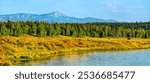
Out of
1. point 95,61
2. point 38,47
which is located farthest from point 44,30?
point 95,61

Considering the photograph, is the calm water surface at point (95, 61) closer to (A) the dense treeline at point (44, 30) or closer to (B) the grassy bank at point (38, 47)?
(B) the grassy bank at point (38, 47)

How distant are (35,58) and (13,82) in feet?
31.7

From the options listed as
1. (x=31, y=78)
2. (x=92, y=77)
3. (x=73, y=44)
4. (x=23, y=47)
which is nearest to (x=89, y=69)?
(x=92, y=77)

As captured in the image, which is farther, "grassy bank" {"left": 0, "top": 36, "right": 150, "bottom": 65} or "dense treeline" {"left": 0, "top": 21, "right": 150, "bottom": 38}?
"dense treeline" {"left": 0, "top": 21, "right": 150, "bottom": 38}

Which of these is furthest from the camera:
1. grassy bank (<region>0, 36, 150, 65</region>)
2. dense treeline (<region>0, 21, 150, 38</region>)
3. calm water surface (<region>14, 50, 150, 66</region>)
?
dense treeline (<region>0, 21, 150, 38</region>)

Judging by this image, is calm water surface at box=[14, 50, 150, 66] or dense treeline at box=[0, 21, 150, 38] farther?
dense treeline at box=[0, 21, 150, 38]

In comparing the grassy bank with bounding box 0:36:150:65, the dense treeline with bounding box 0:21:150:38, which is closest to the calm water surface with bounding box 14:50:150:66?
the grassy bank with bounding box 0:36:150:65

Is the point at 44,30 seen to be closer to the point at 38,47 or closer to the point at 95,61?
the point at 38,47

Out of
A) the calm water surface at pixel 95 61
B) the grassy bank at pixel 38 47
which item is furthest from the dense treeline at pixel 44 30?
the calm water surface at pixel 95 61

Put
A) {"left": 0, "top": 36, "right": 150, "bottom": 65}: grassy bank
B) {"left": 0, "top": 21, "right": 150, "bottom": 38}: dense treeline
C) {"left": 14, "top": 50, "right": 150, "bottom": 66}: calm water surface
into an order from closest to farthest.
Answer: {"left": 14, "top": 50, "right": 150, "bottom": 66}: calm water surface < {"left": 0, "top": 36, "right": 150, "bottom": 65}: grassy bank < {"left": 0, "top": 21, "right": 150, "bottom": 38}: dense treeline

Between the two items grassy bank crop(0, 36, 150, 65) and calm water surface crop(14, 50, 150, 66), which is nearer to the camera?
calm water surface crop(14, 50, 150, 66)

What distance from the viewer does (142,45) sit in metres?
21.4

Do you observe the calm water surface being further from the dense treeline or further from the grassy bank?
the dense treeline

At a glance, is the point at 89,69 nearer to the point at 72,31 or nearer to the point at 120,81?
the point at 120,81
